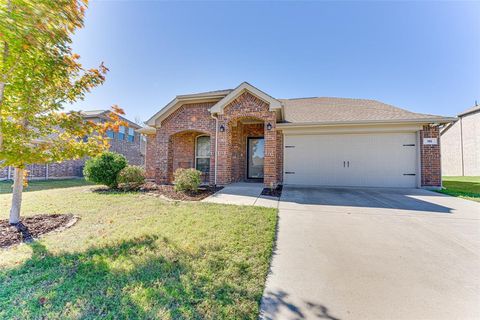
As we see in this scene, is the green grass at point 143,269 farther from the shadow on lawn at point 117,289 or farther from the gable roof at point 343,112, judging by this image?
the gable roof at point 343,112

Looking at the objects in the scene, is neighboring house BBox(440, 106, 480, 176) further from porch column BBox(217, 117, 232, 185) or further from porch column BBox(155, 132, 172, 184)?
porch column BBox(155, 132, 172, 184)

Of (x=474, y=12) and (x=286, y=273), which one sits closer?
(x=286, y=273)

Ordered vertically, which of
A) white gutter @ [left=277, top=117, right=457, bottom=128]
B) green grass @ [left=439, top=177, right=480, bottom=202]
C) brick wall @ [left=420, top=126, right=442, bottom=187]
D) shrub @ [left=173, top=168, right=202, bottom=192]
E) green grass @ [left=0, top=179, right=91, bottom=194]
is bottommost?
green grass @ [left=0, top=179, right=91, bottom=194]

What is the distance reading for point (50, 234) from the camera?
3.46 metres

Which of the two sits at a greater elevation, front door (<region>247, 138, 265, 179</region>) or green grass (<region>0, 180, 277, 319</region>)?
front door (<region>247, 138, 265, 179</region>)

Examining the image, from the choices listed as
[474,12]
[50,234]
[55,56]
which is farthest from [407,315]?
[474,12]

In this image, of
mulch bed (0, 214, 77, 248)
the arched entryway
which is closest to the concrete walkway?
the arched entryway

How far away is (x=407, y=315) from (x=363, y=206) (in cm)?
414

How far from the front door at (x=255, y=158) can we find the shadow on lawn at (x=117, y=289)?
8.06 meters

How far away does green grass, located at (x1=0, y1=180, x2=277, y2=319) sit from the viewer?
171 centimetres

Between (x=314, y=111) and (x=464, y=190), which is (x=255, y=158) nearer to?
(x=314, y=111)

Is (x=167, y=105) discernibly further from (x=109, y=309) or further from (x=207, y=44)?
(x=109, y=309)

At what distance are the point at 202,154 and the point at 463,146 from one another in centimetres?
2479

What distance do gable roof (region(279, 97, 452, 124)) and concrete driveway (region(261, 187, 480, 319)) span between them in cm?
499
